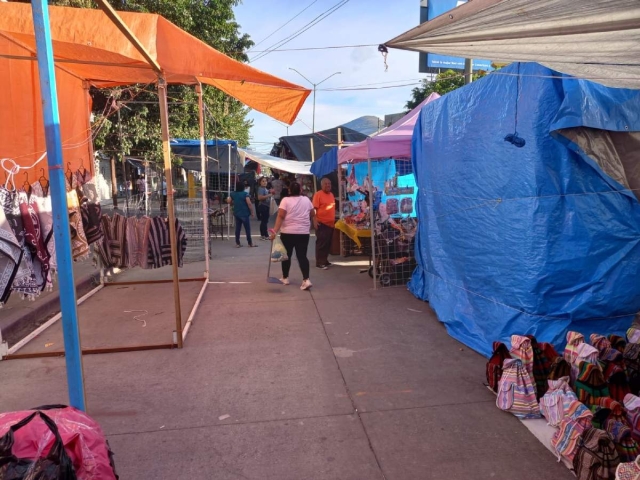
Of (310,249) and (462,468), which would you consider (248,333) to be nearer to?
(462,468)

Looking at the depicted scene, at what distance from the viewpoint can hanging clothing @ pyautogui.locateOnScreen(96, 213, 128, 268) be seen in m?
6.27

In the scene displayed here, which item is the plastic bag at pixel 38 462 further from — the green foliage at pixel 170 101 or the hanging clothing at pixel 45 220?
the green foliage at pixel 170 101

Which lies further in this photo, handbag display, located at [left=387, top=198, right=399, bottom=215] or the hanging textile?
handbag display, located at [left=387, top=198, right=399, bottom=215]

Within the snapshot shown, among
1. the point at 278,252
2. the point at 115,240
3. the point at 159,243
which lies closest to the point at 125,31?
the point at 159,243

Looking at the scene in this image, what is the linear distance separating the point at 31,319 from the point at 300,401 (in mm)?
4171

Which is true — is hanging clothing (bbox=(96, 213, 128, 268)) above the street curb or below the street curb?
above

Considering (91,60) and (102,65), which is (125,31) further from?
(91,60)

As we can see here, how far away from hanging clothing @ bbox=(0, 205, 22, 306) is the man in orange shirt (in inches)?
238

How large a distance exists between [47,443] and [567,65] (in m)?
3.33

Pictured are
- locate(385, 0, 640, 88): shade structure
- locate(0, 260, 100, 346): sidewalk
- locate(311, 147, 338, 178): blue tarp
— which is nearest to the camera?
locate(385, 0, 640, 88): shade structure

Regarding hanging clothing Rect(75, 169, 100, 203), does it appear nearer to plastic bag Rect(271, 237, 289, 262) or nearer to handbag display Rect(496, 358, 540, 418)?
plastic bag Rect(271, 237, 289, 262)

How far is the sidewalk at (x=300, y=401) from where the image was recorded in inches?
114

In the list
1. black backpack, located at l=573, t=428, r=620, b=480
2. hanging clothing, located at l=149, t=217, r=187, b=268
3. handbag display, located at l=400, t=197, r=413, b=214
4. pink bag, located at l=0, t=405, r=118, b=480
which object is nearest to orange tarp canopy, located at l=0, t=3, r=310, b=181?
hanging clothing, located at l=149, t=217, r=187, b=268

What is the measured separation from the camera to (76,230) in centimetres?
521
